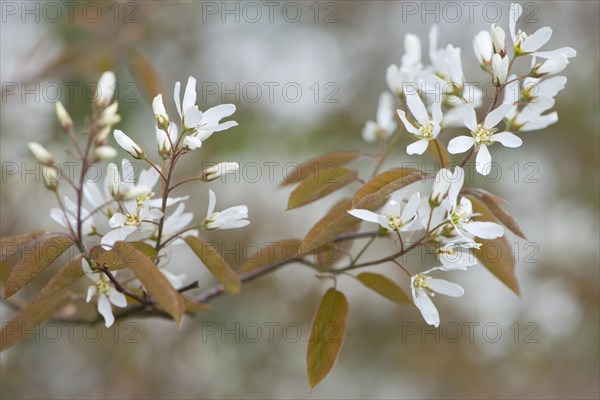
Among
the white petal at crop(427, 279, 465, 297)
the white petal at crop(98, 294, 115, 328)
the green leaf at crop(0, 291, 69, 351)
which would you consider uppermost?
the white petal at crop(427, 279, 465, 297)

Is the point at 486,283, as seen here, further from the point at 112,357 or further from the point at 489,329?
the point at 112,357

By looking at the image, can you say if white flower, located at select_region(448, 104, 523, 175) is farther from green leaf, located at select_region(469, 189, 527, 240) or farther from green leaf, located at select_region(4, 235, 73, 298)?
green leaf, located at select_region(4, 235, 73, 298)

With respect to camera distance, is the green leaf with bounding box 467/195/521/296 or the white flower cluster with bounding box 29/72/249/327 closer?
the white flower cluster with bounding box 29/72/249/327

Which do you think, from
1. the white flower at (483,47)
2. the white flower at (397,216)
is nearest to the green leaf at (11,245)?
the white flower at (397,216)

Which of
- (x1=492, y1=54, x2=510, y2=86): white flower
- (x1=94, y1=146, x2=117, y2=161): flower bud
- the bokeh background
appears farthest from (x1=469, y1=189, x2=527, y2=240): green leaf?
Answer: the bokeh background

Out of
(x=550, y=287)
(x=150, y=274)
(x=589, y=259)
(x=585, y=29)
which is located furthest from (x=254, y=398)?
(x=585, y=29)

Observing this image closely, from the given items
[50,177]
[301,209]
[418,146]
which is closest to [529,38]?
[418,146]

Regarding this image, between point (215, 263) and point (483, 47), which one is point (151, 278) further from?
point (483, 47)
